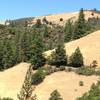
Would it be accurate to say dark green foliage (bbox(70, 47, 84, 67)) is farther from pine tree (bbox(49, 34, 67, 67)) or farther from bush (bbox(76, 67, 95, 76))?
bush (bbox(76, 67, 95, 76))

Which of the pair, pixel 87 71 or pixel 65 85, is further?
pixel 87 71

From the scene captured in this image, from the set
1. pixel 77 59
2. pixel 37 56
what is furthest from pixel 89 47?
pixel 37 56

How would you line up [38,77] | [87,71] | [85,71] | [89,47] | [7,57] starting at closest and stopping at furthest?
[38,77]
[87,71]
[85,71]
[89,47]
[7,57]

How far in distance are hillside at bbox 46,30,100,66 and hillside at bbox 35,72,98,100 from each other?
32.8ft

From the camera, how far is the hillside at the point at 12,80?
91331mm

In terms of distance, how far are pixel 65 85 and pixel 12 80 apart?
46.6 feet

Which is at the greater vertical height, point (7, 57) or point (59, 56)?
point (7, 57)

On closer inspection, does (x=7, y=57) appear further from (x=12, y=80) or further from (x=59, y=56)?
(x=59, y=56)

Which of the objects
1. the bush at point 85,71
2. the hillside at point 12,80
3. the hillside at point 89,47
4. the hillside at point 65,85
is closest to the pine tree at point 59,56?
the hillside at point 65,85

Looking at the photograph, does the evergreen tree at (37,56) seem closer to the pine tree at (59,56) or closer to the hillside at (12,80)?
the pine tree at (59,56)

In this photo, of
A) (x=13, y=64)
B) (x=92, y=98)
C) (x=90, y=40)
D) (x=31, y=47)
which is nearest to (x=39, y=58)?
(x=31, y=47)

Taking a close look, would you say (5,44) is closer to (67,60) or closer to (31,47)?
(31,47)

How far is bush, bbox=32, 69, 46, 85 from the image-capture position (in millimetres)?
94125

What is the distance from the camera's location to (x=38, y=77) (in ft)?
308
